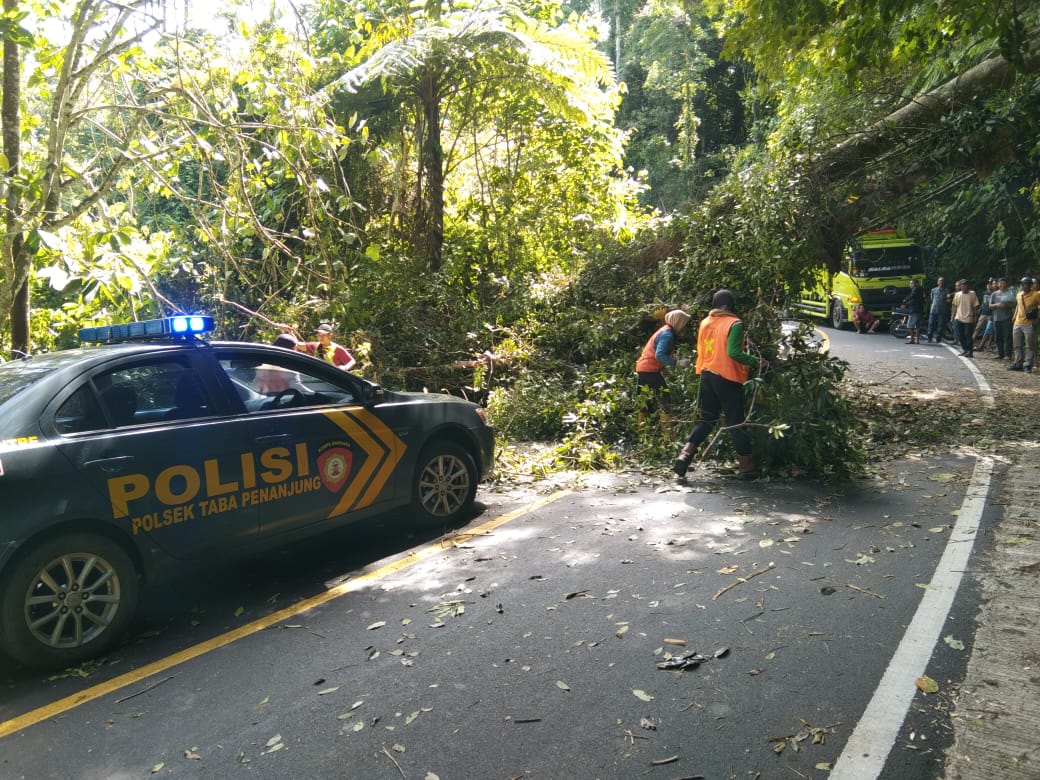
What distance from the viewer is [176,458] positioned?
4371mm

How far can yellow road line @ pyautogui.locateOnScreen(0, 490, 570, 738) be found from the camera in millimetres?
3471

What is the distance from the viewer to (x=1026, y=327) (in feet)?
47.7

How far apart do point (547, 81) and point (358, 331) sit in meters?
5.28

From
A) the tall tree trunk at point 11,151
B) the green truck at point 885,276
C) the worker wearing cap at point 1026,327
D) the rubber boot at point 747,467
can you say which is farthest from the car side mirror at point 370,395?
the green truck at point 885,276

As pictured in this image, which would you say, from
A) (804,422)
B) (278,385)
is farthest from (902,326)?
(278,385)

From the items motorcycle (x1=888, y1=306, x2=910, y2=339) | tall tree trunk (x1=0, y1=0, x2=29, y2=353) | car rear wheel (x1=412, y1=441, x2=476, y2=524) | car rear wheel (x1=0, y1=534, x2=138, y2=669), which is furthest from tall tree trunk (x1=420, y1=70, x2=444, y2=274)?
motorcycle (x1=888, y1=306, x2=910, y2=339)

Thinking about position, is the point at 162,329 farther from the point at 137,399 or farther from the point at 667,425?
the point at 667,425

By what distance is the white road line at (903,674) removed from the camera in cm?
290

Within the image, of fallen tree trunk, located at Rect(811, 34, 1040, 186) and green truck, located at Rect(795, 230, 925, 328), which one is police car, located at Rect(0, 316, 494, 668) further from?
green truck, located at Rect(795, 230, 925, 328)

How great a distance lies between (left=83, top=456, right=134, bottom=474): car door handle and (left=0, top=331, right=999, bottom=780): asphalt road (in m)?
0.97

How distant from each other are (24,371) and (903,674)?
481cm

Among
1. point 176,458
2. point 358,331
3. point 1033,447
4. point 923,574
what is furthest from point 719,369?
point 358,331

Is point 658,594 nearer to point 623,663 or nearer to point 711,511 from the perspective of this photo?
point 623,663

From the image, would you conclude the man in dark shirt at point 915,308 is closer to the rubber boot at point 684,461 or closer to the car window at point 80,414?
the rubber boot at point 684,461
